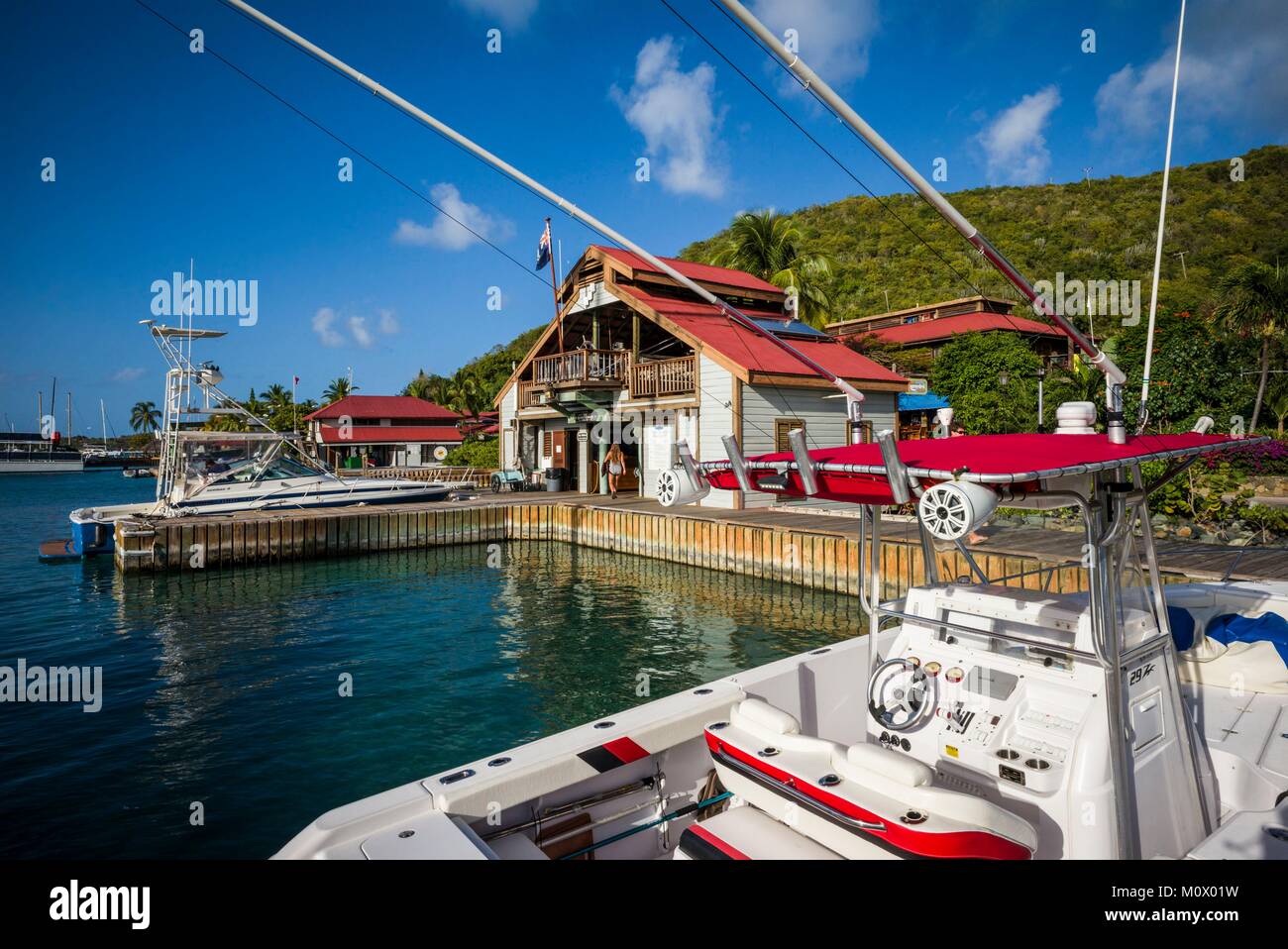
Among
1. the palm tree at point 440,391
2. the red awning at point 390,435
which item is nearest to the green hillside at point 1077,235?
the red awning at point 390,435

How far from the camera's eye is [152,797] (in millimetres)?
6777

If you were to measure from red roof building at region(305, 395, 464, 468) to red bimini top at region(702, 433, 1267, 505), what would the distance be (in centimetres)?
5520

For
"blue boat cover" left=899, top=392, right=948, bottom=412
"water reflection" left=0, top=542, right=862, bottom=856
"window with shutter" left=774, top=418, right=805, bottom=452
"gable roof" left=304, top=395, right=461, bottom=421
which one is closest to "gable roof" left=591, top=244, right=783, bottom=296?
"window with shutter" left=774, top=418, right=805, bottom=452

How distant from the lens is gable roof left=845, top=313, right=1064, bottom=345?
129 ft

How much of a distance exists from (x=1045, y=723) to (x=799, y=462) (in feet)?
6.27

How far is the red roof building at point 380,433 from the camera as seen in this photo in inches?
2244

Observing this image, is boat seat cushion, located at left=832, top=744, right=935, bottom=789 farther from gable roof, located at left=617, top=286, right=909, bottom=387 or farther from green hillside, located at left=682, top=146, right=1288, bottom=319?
green hillside, located at left=682, top=146, right=1288, bottom=319

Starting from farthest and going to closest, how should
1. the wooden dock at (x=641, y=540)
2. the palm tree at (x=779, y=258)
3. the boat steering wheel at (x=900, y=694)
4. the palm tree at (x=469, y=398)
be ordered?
1. the palm tree at (x=469, y=398)
2. the palm tree at (x=779, y=258)
3. the wooden dock at (x=641, y=540)
4. the boat steering wheel at (x=900, y=694)

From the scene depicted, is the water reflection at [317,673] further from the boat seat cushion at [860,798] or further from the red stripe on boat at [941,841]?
the red stripe on boat at [941,841]

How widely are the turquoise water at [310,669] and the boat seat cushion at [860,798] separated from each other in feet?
15.9

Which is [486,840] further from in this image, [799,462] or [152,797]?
[152,797]

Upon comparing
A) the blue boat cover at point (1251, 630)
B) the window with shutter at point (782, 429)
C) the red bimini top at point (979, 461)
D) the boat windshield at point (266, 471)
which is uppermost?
the window with shutter at point (782, 429)

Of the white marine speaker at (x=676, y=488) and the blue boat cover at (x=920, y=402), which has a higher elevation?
the blue boat cover at (x=920, y=402)
